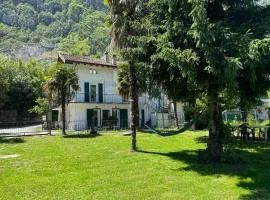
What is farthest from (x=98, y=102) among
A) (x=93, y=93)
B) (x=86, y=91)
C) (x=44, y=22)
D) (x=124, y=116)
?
(x=44, y=22)

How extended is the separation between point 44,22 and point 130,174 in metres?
174

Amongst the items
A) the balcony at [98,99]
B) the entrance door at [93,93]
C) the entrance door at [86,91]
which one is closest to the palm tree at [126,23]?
the balcony at [98,99]

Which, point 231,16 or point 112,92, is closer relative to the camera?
point 231,16

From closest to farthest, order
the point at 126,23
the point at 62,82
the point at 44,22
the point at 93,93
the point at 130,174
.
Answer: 1. the point at 130,174
2. the point at 126,23
3. the point at 62,82
4. the point at 93,93
5. the point at 44,22

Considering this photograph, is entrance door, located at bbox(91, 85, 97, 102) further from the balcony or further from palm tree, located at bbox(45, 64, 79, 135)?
palm tree, located at bbox(45, 64, 79, 135)

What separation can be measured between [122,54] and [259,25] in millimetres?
5147

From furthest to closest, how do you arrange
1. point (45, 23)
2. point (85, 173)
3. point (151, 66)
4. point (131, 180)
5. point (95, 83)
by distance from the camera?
point (45, 23) → point (95, 83) → point (151, 66) → point (85, 173) → point (131, 180)

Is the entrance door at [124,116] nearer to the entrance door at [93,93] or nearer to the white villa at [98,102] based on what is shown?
the white villa at [98,102]

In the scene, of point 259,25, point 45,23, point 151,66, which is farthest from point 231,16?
point 45,23

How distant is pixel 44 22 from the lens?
586ft

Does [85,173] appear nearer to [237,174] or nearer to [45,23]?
[237,174]

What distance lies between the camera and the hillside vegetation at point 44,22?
147125mm

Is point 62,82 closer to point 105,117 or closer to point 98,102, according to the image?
point 98,102

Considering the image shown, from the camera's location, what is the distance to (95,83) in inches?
1531
